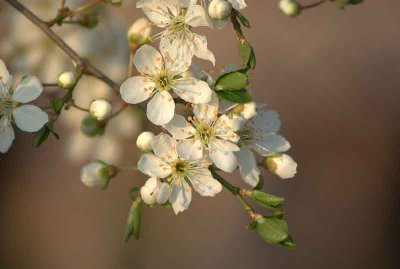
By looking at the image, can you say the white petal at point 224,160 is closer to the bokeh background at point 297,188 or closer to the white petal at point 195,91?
the white petal at point 195,91

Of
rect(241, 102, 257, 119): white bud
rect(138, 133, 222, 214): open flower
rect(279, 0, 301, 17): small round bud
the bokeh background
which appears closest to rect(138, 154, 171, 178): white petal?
rect(138, 133, 222, 214): open flower

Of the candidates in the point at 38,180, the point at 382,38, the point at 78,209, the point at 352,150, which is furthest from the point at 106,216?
the point at 382,38

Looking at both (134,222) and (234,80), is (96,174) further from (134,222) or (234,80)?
(234,80)

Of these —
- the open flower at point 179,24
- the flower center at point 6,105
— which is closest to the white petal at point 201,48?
the open flower at point 179,24

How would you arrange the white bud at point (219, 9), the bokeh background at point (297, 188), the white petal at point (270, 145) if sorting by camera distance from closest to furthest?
the white bud at point (219, 9) → the white petal at point (270, 145) → the bokeh background at point (297, 188)

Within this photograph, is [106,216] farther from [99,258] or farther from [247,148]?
[247,148]

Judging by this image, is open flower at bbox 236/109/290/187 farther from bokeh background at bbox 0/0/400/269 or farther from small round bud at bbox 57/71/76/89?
bokeh background at bbox 0/0/400/269
